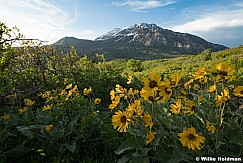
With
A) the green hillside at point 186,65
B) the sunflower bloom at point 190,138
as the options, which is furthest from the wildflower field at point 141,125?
the green hillside at point 186,65

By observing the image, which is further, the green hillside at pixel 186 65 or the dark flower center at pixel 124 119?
the green hillside at pixel 186 65

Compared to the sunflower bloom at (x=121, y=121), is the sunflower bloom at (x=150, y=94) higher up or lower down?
higher up

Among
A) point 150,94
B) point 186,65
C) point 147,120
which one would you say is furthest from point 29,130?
point 186,65

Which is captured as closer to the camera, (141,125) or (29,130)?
(141,125)

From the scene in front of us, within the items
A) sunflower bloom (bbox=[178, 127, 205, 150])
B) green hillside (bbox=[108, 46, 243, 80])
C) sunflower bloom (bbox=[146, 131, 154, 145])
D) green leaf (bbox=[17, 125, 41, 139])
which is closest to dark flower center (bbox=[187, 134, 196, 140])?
sunflower bloom (bbox=[178, 127, 205, 150])

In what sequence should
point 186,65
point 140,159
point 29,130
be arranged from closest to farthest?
point 140,159 < point 29,130 < point 186,65

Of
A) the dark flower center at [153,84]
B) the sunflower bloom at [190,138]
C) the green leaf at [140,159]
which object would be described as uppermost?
the dark flower center at [153,84]

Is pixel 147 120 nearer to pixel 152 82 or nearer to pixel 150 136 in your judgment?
pixel 150 136

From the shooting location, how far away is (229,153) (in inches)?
73.2

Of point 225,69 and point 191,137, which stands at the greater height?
point 225,69

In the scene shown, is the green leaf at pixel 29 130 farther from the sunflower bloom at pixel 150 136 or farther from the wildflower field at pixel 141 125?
the sunflower bloom at pixel 150 136

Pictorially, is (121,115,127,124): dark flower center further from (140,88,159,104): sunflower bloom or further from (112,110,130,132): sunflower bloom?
(140,88,159,104): sunflower bloom

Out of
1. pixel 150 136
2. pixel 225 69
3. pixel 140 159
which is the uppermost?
pixel 225 69

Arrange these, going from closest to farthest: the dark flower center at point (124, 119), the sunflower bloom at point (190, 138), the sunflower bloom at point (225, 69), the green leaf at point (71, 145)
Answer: the sunflower bloom at point (190, 138) → the sunflower bloom at point (225, 69) → the dark flower center at point (124, 119) → the green leaf at point (71, 145)
